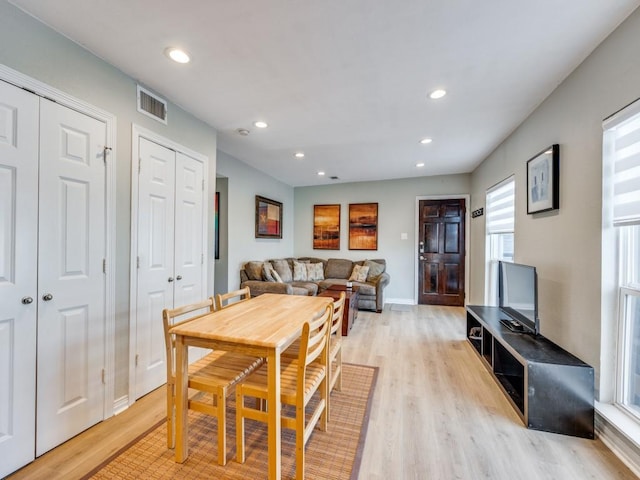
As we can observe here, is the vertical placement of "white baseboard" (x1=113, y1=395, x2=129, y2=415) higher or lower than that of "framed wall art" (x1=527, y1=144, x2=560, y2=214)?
lower

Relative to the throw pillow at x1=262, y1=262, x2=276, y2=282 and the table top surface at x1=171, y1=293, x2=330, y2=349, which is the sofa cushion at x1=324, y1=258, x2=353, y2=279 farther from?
the table top surface at x1=171, y1=293, x2=330, y2=349

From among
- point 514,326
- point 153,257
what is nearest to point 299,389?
point 153,257

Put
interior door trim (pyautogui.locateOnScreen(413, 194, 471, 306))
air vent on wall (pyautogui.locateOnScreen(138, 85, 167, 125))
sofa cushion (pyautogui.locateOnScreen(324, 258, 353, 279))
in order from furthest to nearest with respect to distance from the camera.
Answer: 1. sofa cushion (pyautogui.locateOnScreen(324, 258, 353, 279))
2. interior door trim (pyautogui.locateOnScreen(413, 194, 471, 306))
3. air vent on wall (pyautogui.locateOnScreen(138, 85, 167, 125))

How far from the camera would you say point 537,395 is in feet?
6.01

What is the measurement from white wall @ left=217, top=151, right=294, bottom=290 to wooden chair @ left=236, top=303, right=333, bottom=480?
9.28ft

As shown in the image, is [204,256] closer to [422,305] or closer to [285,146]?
[285,146]

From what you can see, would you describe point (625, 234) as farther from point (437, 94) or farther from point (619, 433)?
point (437, 94)

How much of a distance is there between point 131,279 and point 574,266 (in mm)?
3203

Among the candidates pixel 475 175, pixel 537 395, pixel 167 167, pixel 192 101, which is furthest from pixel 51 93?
pixel 475 175

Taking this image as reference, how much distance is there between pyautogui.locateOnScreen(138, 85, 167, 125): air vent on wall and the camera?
217 cm

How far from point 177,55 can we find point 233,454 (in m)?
2.49

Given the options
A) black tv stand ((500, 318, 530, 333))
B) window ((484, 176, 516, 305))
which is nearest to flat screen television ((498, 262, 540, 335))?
black tv stand ((500, 318, 530, 333))

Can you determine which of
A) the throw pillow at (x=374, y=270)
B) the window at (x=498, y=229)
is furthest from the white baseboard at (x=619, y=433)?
the throw pillow at (x=374, y=270)

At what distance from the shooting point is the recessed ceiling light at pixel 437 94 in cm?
229
